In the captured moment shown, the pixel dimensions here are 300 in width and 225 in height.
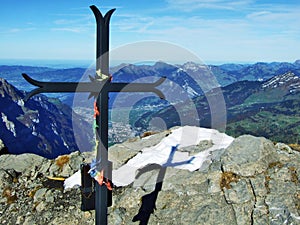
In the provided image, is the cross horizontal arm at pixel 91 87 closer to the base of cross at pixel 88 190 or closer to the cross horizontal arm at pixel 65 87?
the cross horizontal arm at pixel 65 87

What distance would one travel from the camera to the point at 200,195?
1080 cm

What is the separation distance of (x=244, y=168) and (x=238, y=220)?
6.42 feet

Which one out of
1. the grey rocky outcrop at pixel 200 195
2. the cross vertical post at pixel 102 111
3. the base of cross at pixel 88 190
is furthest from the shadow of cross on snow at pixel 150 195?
the cross vertical post at pixel 102 111

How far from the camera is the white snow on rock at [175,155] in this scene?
41.3 ft

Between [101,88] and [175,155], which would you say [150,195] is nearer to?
[175,155]

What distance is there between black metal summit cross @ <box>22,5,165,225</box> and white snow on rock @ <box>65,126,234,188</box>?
5.43 metres

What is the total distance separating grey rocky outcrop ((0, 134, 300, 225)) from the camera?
10.0 meters

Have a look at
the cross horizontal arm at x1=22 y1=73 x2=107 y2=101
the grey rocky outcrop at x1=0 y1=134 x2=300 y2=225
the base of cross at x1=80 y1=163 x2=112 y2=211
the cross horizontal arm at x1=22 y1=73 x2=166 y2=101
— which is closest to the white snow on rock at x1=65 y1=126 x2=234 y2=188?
the grey rocky outcrop at x1=0 y1=134 x2=300 y2=225

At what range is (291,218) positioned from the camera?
955 cm

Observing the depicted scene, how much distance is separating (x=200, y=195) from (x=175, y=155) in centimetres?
299

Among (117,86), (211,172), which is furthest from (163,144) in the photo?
(117,86)

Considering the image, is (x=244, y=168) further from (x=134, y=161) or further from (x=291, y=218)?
(x=134, y=161)

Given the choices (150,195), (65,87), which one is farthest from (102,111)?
(150,195)

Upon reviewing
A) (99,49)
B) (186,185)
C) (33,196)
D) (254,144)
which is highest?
(99,49)
